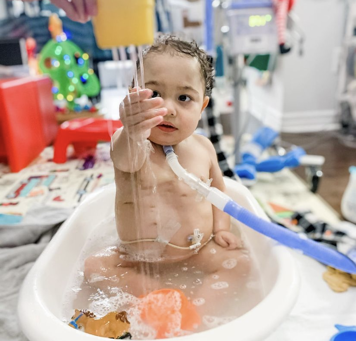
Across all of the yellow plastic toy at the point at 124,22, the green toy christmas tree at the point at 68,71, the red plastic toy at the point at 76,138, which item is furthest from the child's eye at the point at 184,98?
the green toy christmas tree at the point at 68,71

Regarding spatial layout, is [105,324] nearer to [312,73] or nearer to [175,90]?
[175,90]

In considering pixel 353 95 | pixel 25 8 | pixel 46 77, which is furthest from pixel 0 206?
pixel 25 8

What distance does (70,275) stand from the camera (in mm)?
624

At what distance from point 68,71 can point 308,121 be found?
1446 mm

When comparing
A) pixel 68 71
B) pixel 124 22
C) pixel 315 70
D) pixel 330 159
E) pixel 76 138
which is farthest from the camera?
pixel 315 70

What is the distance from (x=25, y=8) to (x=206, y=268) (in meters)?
2.84

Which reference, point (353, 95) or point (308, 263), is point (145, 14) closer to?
A: point (308, 263)

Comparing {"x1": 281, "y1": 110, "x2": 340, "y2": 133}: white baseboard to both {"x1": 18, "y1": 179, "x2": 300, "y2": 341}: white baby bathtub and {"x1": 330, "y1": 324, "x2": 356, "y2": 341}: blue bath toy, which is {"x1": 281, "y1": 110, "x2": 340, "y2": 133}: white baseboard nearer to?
{"x1": 18, "y1": 179, "x2": 300, "y2": 341}: white baby bathtub

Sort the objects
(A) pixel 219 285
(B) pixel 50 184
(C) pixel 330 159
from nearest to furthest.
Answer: (A) pixel 219 285, (B) pixel 50 184, (C) pixel 330 159

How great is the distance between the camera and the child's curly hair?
0.51 meters

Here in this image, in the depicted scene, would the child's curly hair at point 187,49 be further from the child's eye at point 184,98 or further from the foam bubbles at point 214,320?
the foam bubbles at point 214,320

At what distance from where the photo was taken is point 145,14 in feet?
1.30

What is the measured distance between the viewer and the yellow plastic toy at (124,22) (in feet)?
1.28

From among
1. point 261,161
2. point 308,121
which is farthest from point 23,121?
point 308,121
